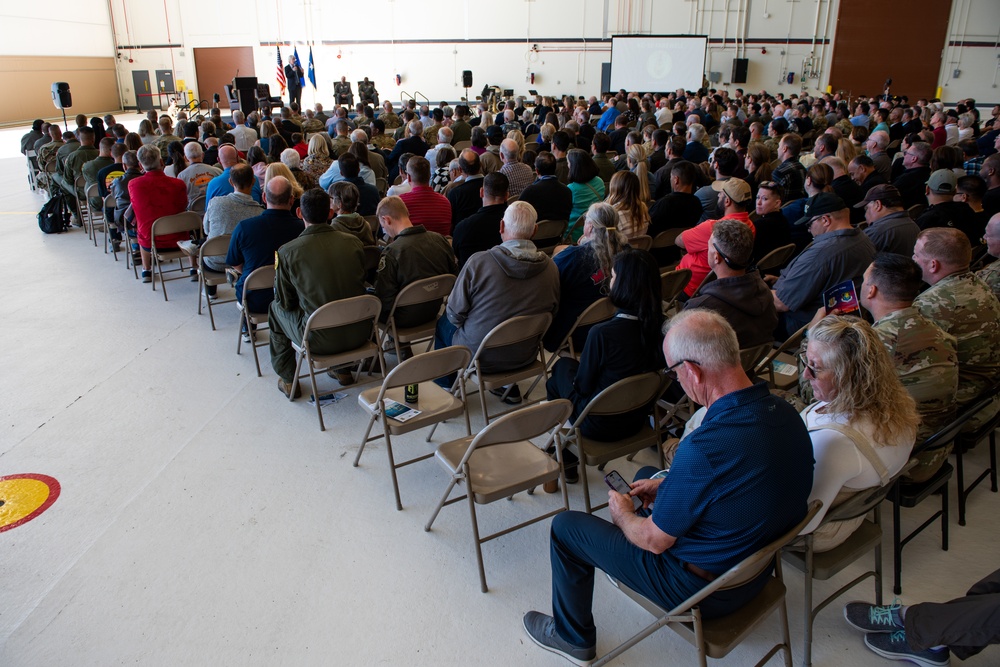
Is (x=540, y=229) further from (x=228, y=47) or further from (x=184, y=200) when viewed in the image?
(x=228, y=47)

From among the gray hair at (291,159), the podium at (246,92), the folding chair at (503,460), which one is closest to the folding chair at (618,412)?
the folding chair at (503,460)

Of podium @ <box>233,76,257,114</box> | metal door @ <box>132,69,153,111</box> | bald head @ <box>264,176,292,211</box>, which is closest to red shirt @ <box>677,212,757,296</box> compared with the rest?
bald head @ <box>264,176,292,211</box>

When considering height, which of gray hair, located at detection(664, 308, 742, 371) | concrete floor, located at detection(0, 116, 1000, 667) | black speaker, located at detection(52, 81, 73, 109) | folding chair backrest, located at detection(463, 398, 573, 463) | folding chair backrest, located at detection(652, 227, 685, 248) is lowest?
concrete floor, located at detection(0, 116, 1000, 667)

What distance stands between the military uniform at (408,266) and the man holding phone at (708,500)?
230cm

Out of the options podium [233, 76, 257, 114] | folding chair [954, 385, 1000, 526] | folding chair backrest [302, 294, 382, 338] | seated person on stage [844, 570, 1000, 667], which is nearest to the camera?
seated person on stage [844, 570, 1000, 667]

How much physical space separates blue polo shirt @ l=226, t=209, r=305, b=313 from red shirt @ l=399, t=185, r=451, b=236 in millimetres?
1113

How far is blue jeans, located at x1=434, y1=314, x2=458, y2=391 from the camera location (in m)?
3.97

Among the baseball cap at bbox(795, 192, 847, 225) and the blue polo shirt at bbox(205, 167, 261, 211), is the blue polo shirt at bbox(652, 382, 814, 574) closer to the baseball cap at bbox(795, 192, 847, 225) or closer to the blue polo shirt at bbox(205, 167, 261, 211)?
the baseball cap at bbox(795, 192, 847, 225)

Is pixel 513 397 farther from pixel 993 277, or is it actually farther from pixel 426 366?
pixel 993 277

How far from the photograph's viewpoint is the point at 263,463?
3.58 metres

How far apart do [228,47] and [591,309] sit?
25434mm

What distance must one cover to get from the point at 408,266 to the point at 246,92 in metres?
15.2

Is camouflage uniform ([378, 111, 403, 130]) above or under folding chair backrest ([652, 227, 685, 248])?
above

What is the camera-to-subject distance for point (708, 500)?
181 cm
